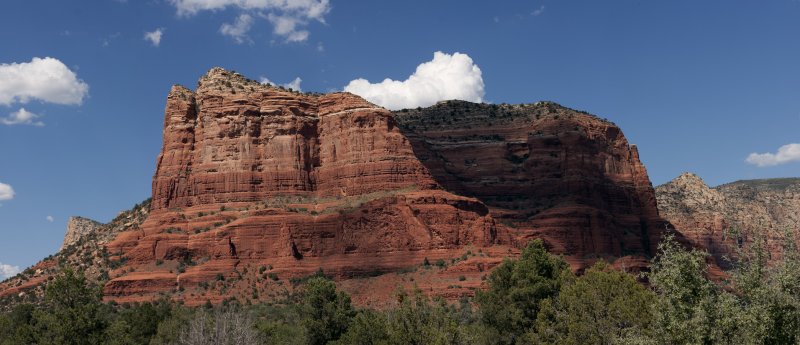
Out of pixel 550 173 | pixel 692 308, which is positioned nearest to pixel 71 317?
pixel 692 308

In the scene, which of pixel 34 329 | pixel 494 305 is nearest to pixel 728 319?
pixel 494 305

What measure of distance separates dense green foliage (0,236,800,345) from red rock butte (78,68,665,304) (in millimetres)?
29982

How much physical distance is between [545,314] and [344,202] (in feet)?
226

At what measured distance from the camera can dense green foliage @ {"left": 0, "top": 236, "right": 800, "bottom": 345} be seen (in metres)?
27.1

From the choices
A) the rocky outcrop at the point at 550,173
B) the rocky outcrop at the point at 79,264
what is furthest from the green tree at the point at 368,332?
the rocky outcrop at the point at 550,173

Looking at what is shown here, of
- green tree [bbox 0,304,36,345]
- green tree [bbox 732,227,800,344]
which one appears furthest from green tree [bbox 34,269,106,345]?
green tree [bbox 732,227,800,344]

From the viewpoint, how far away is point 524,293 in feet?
189

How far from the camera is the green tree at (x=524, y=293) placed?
189 feet

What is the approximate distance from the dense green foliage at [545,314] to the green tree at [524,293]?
82 mm

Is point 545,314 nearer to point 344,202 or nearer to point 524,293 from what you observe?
point 524,293

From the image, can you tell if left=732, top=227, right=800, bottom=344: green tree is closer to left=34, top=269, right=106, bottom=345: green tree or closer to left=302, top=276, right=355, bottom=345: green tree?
left=302, top=276, right=355, bottom=345: green tree

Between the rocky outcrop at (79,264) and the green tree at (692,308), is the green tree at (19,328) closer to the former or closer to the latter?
the rocky outcrop at (79,264)

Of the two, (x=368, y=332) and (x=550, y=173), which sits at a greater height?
(x=550, y=173)

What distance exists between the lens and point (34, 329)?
58531 millimetres
